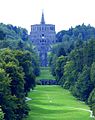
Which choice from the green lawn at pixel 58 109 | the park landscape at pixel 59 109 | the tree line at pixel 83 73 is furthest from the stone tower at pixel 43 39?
the green lawn at pixel 58 109

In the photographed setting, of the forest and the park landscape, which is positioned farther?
the park landscape

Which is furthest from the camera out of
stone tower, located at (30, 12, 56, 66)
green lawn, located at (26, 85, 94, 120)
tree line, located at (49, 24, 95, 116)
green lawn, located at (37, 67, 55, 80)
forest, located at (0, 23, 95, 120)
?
stone tower, located at (30, 12, 56, 66)

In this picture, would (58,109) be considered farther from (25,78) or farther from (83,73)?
(83,73)

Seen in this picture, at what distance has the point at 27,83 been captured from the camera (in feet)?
242

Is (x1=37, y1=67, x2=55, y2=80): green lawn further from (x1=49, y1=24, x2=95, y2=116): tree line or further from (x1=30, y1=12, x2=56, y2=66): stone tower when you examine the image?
(x1=49, y1=24, x2=95, y2=116): tree line

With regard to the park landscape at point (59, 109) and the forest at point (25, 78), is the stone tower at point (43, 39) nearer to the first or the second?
the forest at point (25, 78)

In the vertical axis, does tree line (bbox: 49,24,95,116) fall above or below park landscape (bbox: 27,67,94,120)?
above

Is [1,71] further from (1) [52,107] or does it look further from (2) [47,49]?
(2) [47,49]

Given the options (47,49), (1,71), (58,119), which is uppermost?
(47,49)

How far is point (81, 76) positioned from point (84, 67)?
3.10 metres

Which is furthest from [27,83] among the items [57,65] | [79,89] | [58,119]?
[57,65]

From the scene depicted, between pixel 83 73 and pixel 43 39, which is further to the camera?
pixel 43 39

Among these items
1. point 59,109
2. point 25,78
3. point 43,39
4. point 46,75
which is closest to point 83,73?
point 25,78

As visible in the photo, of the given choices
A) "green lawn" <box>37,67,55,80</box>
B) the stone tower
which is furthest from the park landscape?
the stone tower
